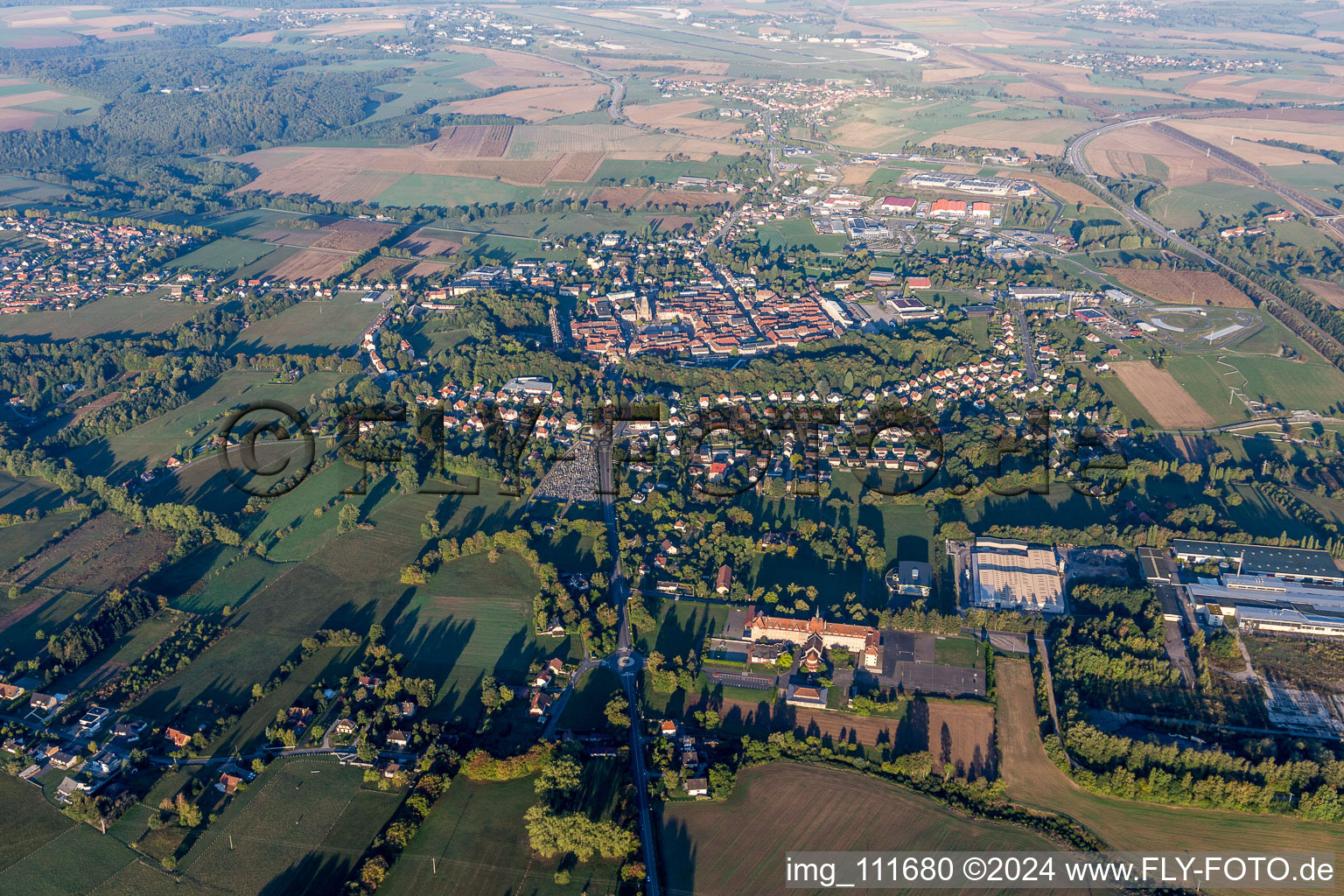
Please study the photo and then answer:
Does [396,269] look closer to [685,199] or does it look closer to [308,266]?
[308,266]

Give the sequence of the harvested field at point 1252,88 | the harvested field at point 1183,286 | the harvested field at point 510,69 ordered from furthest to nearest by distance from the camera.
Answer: the harvested field at point 510,69 → the harvested field at point 1252,88 → the harvested field at point 1183,286

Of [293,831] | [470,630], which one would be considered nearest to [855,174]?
[470,630]

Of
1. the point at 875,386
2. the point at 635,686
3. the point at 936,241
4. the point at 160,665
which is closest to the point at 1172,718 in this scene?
the point at 635,686

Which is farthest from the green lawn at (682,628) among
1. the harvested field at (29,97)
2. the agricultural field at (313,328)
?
the harvested field at (29,97)

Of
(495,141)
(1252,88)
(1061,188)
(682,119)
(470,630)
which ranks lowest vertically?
(470,630)

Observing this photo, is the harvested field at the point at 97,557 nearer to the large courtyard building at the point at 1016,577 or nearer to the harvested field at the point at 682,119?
the large courtyard building at the point at 1016,577

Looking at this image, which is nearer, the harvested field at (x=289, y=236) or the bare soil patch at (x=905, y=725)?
the bare soil patch at (x=905, y=725)
